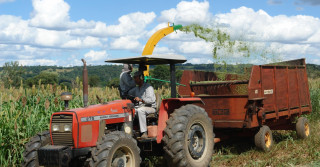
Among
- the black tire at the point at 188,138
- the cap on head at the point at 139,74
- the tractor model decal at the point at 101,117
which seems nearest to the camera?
the tractor model decal at the point at 101,117

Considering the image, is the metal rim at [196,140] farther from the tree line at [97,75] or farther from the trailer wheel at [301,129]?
the trailer wheel at [301,129]

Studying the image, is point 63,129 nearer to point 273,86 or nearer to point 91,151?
point 91,151

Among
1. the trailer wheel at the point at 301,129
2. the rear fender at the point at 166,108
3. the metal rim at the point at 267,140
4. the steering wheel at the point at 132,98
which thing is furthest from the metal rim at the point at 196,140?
the trailer wheel at the point at 301,129

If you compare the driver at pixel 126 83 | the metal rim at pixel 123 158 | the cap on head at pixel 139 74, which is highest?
the cap on head at pixel 139 74

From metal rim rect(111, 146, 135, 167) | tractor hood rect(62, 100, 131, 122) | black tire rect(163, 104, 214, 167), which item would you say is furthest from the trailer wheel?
metal rim rect(111, 146, 135, 167)

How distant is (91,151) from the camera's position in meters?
5.30

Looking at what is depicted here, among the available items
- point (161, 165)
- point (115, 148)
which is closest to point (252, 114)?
point (161, 165)

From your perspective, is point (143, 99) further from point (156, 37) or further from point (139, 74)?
point (156, 37)

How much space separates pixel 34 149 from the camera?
559 cm

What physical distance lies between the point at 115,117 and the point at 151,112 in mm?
773

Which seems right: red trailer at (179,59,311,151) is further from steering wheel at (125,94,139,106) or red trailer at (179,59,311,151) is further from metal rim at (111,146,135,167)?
metal rim at (111,146,135,167)

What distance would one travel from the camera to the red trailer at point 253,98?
7980mm

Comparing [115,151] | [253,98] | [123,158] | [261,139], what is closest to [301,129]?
[261,139]

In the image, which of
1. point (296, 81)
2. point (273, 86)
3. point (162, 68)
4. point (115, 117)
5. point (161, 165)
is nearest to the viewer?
point (115, 117)
